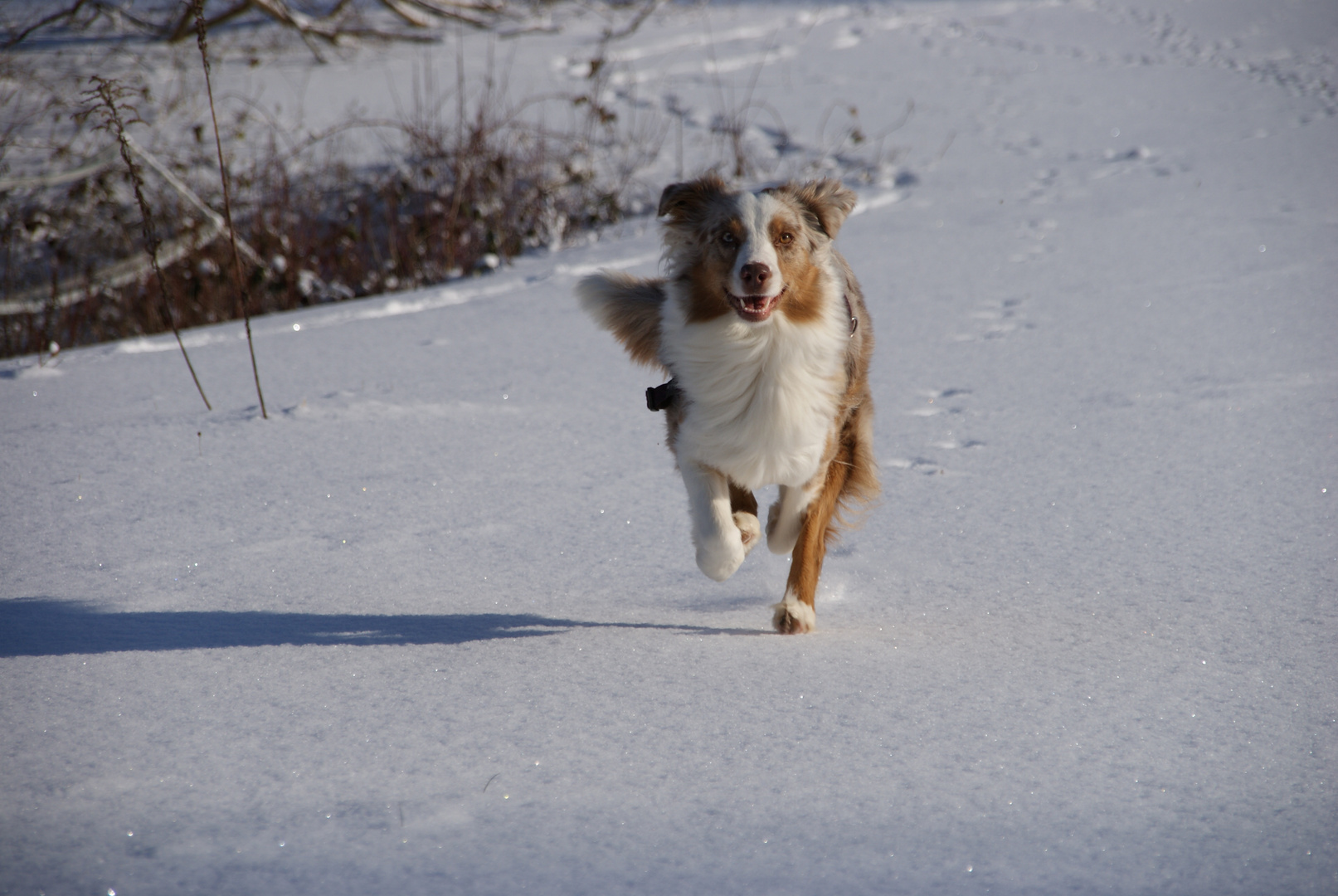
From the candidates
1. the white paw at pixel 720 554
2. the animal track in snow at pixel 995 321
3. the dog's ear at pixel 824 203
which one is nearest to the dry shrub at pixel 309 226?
the animal track in snow at pixel 995 321

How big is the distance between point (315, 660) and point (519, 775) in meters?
0.79

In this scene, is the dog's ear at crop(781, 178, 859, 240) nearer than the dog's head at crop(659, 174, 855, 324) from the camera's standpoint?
No

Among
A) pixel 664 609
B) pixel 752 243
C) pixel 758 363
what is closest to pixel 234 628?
pixel 664 609

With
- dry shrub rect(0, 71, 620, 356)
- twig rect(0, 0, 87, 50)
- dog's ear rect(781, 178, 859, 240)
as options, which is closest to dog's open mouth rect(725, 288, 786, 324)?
dog's ear rect(781, 178, 859, 240)

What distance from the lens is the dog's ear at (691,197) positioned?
300cm

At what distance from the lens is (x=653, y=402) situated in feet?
9.80

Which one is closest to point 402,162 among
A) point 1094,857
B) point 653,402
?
point 653,402

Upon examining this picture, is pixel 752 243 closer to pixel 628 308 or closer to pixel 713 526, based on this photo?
pixel 628 308

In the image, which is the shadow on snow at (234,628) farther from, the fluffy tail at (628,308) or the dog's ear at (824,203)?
the dog's ear at (824,203)

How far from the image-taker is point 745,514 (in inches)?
122

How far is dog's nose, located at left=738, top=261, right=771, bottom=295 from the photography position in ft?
8.61

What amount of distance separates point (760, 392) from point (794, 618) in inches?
26.1

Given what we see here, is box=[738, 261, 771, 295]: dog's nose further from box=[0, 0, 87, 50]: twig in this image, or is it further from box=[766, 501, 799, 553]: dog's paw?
box=[0, 0, 87, 50]: twig

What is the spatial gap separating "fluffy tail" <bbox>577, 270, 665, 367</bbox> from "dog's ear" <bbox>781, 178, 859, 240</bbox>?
1.85 ft
